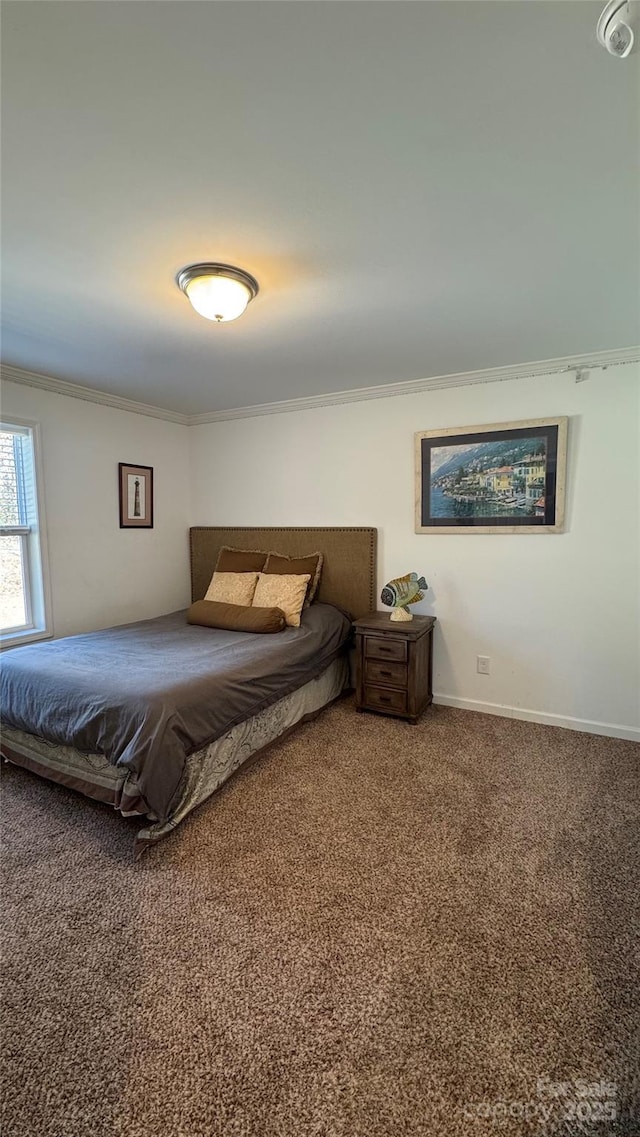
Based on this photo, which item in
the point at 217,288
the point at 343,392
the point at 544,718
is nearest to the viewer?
the point at 217,288

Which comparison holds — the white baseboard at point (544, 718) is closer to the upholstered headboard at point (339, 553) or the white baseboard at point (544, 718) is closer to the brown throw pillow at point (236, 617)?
the upholstered headboard at point (339, 553)

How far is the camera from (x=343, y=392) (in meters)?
3.50

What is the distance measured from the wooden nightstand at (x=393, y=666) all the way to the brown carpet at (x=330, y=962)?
0.73m

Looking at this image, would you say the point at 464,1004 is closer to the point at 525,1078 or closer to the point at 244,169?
the point at 525,1078

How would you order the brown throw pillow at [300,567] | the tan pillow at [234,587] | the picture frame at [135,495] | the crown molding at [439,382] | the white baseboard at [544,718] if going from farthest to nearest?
the picture frame at [135,495] → the brown throw pillow at [300,567] → the tan pillow at [234,587] → the white baseboard at [544,718] → the crown molding at [439,382]

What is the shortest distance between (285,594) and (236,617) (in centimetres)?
39

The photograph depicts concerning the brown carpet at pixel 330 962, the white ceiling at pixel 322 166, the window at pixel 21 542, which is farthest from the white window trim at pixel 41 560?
the brown carpet at pixel 330 962

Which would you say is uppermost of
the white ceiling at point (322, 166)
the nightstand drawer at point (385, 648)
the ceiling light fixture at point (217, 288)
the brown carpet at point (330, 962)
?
the white ceiling at point (322, 166)

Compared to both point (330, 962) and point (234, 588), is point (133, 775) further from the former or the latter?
point (234, 588)

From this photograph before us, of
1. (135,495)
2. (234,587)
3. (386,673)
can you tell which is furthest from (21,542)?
(386,673)

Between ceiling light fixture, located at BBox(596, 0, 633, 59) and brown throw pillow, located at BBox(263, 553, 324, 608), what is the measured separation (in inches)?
117

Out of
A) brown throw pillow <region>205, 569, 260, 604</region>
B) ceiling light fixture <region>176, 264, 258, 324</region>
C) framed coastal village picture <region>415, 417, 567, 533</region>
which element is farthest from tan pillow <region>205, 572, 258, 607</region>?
ceiling light fixture <region>176, 264, 258, 324</region>

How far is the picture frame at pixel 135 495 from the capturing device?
3.72 meters

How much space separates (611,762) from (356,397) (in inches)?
115
